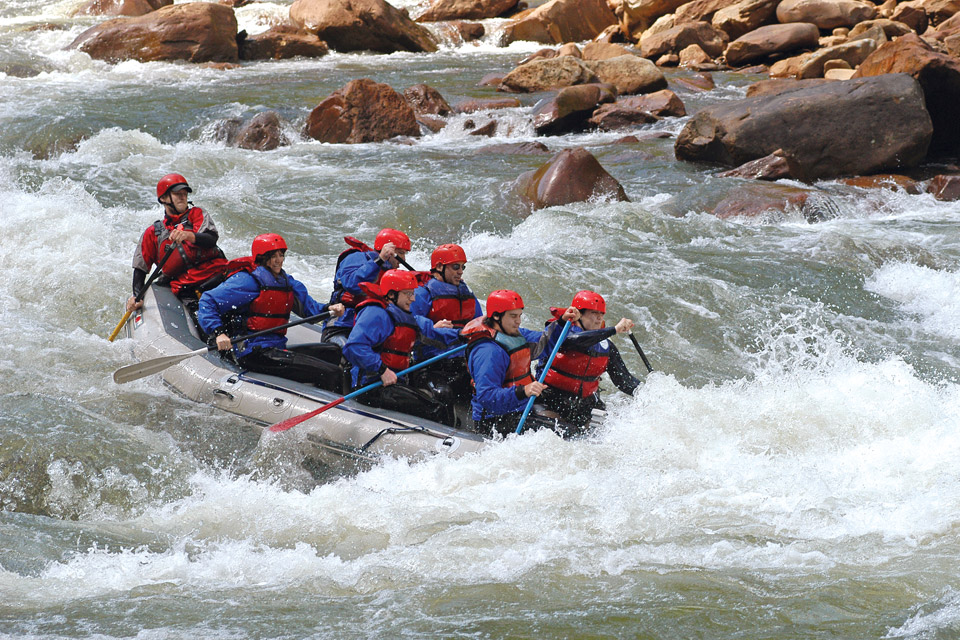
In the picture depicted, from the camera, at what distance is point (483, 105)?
16.7 meters

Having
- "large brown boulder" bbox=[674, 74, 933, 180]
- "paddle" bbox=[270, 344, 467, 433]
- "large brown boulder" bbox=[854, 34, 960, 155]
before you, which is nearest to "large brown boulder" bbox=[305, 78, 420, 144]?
"large brown boulder" bbox=[674, 74, 933, 180]

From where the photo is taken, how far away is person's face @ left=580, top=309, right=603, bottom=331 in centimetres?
580

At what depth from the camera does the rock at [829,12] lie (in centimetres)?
2100

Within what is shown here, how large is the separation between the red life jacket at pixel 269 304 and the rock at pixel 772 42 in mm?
16426

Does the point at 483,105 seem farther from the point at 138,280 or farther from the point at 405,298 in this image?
the point at 405,298

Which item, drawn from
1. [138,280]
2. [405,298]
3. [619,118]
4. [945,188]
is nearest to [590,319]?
[405,298]

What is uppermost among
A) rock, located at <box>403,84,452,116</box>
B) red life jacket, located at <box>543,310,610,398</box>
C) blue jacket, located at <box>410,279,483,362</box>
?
blue jacket, located at <box>410,279,483,362</box>

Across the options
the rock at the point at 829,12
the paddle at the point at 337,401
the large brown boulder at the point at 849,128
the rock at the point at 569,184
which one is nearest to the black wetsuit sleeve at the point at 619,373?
the paddle at the point at 337,401

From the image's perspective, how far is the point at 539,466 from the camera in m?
5.53

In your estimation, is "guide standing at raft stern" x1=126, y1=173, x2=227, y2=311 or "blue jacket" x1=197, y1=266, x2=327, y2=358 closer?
"blue jacket" x1=197, y1=266, x2=327, y2=358

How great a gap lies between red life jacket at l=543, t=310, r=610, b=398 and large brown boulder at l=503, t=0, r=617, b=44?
770 inches

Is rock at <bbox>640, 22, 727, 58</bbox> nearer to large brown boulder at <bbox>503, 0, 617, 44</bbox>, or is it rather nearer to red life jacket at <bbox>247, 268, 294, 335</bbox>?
large brown boulder at <bbox>503, 0, 617, 44</bbox>

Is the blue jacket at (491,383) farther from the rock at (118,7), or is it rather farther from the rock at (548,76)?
the rock at (118,7)

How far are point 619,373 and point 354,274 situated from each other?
2222 millimetres
